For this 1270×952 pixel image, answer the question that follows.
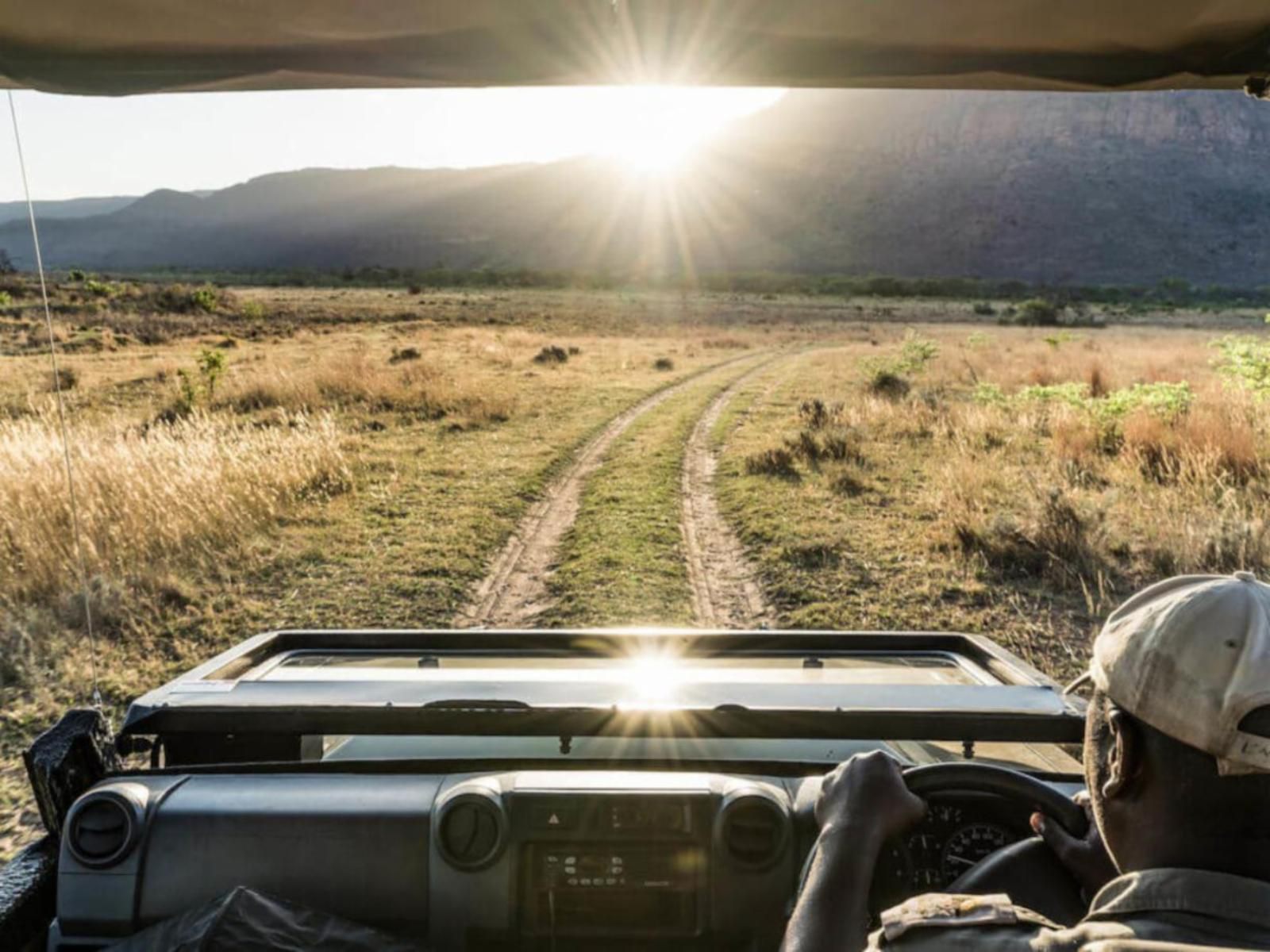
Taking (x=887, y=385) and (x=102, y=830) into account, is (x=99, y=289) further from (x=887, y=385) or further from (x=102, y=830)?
(x=102, y=830)

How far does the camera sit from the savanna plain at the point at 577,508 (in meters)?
7.01

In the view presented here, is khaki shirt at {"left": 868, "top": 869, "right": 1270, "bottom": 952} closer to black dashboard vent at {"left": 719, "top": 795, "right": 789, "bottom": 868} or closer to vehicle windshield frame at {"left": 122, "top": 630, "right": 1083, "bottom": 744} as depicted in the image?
black dashboard vent at {"left": 719, "top": 795, "right": 789, "bottom": 868}

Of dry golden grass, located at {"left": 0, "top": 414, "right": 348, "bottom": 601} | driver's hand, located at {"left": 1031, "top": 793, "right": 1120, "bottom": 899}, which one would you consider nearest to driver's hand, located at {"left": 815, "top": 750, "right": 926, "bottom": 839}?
driver's hand, located at {"left": 1031, "top": 793, "right": 1120, "bottom": 899}

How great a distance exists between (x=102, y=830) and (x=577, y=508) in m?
8.38

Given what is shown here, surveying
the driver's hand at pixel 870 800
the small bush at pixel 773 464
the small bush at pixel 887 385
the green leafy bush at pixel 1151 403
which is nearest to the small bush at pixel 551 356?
the small bush at pixel 887 385

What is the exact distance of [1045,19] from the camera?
2.41 m

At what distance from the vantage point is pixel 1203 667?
1.26 m

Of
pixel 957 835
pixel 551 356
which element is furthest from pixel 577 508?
pixel 551 356

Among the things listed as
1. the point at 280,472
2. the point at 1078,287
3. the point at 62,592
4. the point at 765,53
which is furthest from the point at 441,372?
the point at 1078,287

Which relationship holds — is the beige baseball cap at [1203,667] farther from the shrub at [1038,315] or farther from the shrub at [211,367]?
the shrub at [1038,315]

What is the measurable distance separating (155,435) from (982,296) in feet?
253

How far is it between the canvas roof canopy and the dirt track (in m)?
4.79

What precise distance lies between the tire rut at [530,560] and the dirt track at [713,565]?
110 centimetres

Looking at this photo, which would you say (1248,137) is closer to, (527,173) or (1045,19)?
(527,173)
